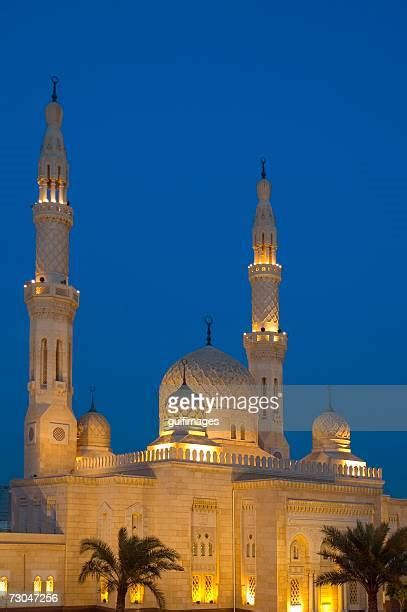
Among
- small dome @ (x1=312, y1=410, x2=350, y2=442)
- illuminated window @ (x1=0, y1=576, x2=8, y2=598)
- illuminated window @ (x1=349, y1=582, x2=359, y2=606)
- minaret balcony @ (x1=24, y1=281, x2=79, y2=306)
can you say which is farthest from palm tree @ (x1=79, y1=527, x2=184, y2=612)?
small dome @ (x1=312, y1=410, x2=350, y2=442)

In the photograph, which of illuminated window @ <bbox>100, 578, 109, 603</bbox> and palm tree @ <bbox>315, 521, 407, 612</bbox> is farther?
illuminated window @ <bbox>100, 578, 109, 603</bbox>

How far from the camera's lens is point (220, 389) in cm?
3662

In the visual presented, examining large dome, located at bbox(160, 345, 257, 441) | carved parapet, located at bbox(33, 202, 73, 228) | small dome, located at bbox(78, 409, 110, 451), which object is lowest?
small dome, located at bbox(78, 409, 110, 451)

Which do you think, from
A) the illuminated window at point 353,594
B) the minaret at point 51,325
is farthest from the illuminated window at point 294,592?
the minaret at point 51,325

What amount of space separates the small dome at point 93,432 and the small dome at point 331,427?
8.27 metres

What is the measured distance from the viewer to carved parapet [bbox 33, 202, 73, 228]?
35.5m

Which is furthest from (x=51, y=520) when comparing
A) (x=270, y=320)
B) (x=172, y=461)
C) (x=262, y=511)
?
(x=270, y=320)

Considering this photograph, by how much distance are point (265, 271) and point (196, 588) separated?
14.7 m

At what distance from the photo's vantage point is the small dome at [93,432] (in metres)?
37.4

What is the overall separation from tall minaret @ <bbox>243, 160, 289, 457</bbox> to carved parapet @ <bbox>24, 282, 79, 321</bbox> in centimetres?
880

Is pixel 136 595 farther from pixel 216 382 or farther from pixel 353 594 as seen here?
pixel 216 382

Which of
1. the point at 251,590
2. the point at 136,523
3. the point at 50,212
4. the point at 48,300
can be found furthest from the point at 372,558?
the point at 50,212

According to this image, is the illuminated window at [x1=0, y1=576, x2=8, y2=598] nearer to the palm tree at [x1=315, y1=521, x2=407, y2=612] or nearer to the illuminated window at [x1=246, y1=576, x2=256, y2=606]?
the illuminated window at [x1=246, y1=576, x2=256, y2=606]

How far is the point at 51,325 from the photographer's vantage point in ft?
114
